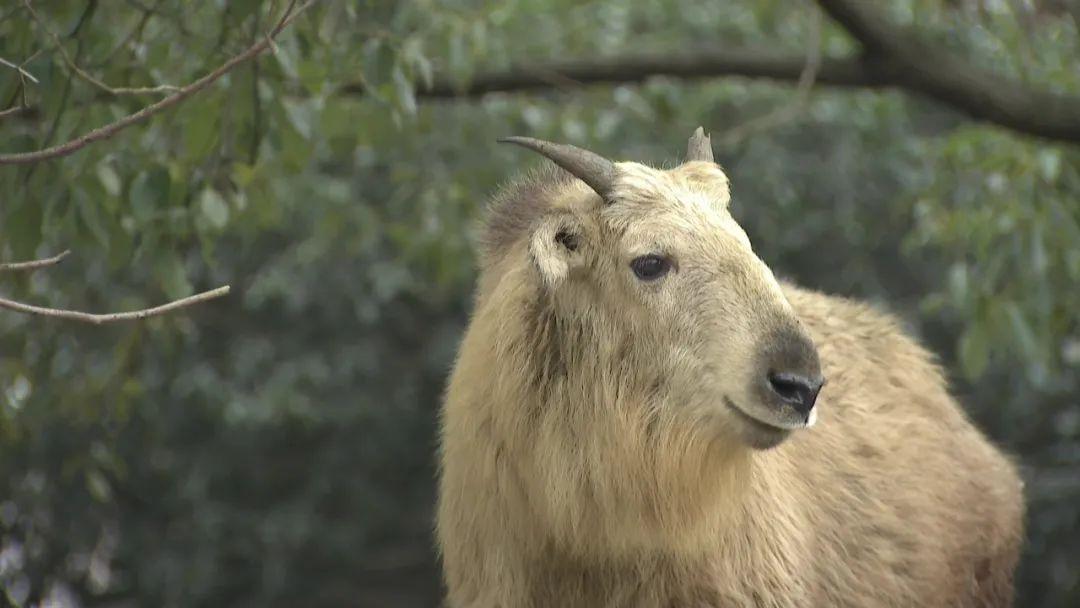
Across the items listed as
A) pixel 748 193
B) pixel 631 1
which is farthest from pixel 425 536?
pixel 631 1

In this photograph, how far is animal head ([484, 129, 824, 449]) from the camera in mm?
3920

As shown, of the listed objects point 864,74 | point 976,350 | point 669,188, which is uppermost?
point 864,74

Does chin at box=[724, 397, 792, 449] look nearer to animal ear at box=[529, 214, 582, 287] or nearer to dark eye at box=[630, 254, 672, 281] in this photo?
dark eye at box=[630, 254, 672, 281]

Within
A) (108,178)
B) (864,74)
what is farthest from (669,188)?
(864,74)

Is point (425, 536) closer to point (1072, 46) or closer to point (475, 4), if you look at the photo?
point (475, 4)

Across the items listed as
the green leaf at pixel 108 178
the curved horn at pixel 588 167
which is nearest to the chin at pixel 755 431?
the curved horn at pixel 588 167

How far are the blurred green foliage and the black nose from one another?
1922 mm

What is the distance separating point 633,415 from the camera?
13.8 feet

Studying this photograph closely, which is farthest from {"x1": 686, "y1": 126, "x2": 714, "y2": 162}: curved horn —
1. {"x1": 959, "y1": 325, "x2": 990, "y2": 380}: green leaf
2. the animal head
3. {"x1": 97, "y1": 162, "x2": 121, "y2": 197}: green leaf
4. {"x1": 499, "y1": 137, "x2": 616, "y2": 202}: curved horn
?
{"x1": 959, "y1": 325, "x2": 990, "y2": 380}: green leaf

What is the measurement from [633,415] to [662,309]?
0.31 meters

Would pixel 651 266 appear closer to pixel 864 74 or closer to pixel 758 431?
pixel 758 431

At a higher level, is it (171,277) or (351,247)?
(171,277)

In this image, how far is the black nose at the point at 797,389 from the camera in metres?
3.84

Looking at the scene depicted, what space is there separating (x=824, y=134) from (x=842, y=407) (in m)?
6.90
